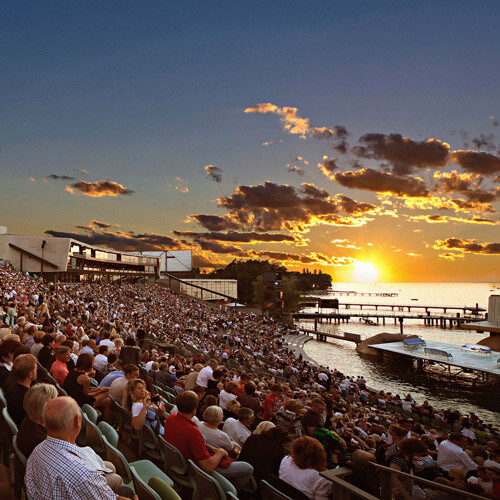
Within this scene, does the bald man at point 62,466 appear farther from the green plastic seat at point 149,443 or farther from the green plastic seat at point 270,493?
the green plastic seat at point 149,443

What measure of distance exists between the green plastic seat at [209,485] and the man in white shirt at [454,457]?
501cm

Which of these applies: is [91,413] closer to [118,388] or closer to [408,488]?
[118,388]

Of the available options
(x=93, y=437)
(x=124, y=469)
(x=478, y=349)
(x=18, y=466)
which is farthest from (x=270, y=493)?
(x=478, y=349)

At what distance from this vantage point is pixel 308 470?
150 inches

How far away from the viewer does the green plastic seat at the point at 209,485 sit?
11.9 ft

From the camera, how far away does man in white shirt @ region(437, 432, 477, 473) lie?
6.76 m

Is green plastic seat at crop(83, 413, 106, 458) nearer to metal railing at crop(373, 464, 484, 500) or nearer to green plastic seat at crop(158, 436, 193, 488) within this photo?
green plastic seat at crop(158, 436, 193, 488)

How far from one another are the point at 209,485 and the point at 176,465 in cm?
80

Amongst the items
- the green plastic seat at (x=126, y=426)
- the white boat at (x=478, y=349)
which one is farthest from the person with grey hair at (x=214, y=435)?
the white boat at (x=478, y=349)

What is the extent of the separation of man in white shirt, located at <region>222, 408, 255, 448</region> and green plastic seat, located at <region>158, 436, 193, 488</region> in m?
1.20

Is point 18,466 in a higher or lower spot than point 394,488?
higher

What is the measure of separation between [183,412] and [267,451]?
→ 1.11 metres

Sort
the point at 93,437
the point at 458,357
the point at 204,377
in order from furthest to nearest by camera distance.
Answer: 1. the point at 458,357
2. the point at 204,377
3. the point at 93,437

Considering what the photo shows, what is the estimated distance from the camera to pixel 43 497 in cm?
238
